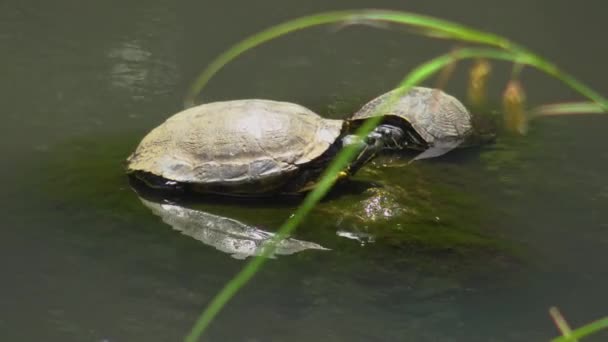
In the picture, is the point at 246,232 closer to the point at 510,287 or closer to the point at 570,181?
the point at 510,287

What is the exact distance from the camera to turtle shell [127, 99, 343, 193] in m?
→ 4.93

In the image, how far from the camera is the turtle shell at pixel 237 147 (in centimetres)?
493

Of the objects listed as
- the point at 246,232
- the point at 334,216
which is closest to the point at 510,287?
the point at 334,216

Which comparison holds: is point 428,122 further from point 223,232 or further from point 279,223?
point 223,232

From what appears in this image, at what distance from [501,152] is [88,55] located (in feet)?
14.5

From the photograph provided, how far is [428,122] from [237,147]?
2.04 m

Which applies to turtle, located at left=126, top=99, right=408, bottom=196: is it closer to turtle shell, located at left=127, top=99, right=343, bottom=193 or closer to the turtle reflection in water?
turtle shell, located at left=127, top=99, right=343, bottom=193

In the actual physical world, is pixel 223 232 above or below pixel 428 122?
below

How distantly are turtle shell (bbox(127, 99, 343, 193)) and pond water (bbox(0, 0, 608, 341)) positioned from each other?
0.62 feet

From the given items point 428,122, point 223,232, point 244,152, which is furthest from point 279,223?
point 428,122

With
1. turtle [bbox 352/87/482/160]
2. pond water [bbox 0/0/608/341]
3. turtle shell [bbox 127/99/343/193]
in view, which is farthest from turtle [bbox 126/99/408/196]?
turtle [bbox 352/87/482/160]

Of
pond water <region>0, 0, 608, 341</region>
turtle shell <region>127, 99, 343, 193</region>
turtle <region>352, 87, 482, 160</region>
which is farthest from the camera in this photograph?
turtle <region>352, 87, 482, 160</region>

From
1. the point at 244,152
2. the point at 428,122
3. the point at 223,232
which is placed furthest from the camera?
the point at 428,122

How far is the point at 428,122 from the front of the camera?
6.38 meters
